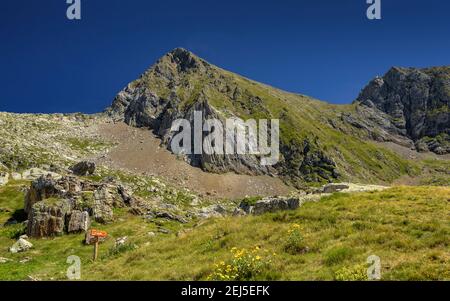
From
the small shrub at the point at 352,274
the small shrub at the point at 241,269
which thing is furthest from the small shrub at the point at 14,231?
the small shrub at the point at 352,274

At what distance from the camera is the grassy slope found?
1834 centimetres

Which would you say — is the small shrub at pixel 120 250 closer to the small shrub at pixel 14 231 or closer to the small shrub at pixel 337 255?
the small shrub at pixel 337 255

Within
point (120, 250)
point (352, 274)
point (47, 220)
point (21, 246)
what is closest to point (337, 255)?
point (352, 274)

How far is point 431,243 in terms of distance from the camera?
19422 millimetres

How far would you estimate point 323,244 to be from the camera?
862 inches

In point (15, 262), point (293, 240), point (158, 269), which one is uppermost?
point (293, 240)

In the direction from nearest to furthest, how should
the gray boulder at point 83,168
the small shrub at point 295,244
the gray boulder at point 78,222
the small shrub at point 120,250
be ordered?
the small shrub at point 295,244, the small shrub at point 120,250, the gray boulder at point 78,222, the gray boulder at point 83,168

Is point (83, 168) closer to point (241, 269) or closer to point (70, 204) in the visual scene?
point (70, 204)

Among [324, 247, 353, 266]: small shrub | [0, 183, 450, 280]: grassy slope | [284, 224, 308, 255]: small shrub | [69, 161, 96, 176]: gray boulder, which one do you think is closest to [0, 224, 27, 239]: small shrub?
[0, 183, 450, 280]: grassy slope

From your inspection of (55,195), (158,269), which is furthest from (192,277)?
(55,195)

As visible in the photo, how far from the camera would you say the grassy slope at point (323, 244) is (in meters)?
18.3

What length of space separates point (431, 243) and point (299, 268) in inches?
232
